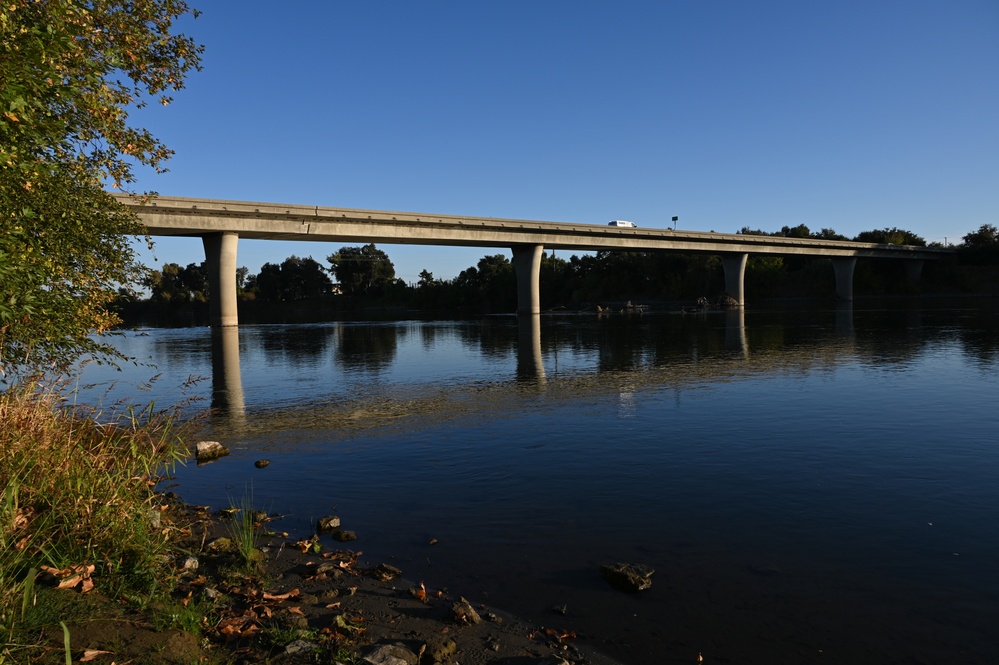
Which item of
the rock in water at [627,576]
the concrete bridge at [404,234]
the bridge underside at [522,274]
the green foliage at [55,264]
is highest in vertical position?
the concrete bridge at [404,234]

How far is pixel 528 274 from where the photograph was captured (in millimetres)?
87625

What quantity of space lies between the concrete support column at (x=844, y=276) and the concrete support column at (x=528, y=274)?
68.3 metres

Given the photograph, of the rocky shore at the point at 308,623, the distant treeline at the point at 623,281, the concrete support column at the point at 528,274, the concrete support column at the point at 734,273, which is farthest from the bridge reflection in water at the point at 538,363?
the distant treeline at the point at 623,281

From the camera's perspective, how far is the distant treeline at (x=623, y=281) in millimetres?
132000

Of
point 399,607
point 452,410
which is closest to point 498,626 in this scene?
point 399,607

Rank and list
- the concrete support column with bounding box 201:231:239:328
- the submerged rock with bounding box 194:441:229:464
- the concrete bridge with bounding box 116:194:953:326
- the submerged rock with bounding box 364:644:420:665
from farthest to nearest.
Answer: the concrete support column with bounding box 201:231:239:328 < the concrete bridge with bounding box 116:194:953:326 < the submerged rock with bounding box 194:441:229:464 < the submerged rock with bounding box 364:644:420:665

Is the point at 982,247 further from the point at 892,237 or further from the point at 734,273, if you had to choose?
the point at 734,273

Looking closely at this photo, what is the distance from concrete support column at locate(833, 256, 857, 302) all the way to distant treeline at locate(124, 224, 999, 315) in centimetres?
1169

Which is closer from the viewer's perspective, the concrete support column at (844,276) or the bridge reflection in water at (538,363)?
the bridge reflection in water at (538,363)

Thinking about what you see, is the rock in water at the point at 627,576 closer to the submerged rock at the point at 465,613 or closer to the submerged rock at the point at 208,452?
the submerged rock at the point at 465,613

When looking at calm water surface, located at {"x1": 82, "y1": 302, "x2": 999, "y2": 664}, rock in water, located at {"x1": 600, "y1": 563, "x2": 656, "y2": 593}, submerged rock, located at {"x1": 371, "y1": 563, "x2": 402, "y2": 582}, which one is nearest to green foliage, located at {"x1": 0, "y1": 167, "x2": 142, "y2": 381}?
calm water surface, located at {"x1": 82, "y1": 302, "x2": 999, "y2": 664}

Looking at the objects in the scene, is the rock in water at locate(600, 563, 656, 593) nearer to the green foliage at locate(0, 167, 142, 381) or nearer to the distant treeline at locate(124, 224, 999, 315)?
the green foliage at locate(0, 167, 142, 381)

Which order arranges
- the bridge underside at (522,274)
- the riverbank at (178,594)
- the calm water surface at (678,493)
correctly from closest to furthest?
the riverbank at (178,594)
the calm water surface at (678,493)
the bridge underside at (522,274)

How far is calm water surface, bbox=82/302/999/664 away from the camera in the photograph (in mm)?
6691
